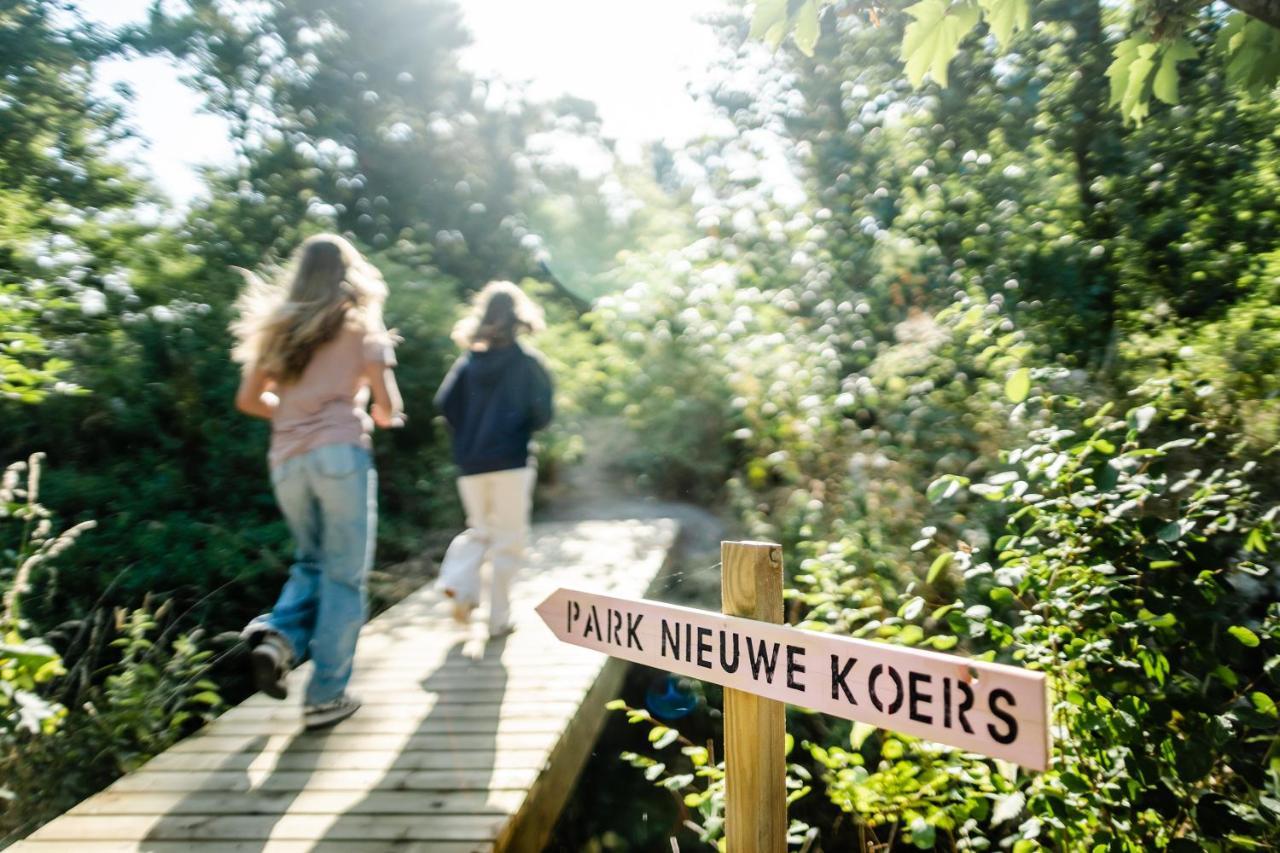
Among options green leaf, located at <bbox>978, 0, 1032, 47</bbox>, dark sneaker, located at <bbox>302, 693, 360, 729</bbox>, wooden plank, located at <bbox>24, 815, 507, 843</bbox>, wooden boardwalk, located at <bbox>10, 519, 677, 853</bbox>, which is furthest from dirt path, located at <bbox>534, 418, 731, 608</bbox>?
green leaf, located at <bbox>978, 0, 1032, 47</bbox>

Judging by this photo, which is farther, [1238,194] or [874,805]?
[1238,194]

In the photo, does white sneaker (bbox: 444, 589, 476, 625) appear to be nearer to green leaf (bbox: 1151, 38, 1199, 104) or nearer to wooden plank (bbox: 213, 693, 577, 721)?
wooden plank (bbox: 213, 693, 577, 721)

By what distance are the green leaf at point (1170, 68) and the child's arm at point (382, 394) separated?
2.77m

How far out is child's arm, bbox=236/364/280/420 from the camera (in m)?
3.50

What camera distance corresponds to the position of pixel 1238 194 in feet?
19.9

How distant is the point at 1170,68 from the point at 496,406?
3.19 meters

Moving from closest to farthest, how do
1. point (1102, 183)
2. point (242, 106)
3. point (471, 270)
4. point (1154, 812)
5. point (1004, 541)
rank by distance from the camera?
point (1154, 812) → point (1004, 541) → point (1102, 183) → point (242, 106) → point (471, 270)

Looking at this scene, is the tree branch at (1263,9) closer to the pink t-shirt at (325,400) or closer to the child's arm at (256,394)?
the pink t-shirt at (325,400)

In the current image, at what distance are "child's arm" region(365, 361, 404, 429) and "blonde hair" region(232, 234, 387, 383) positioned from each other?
0.56ft

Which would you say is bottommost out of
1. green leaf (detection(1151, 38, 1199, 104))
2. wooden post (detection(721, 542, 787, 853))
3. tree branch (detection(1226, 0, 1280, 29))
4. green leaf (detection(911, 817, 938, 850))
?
green leaf (detection(911, 817, 938, 850))

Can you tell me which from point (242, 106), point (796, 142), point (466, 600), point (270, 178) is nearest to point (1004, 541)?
point (466, 600)

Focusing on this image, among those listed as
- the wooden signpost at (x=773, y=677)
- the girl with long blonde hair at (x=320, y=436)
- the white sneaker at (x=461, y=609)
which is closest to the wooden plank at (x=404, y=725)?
the girl with long blonde hair at (x=320, y=436)

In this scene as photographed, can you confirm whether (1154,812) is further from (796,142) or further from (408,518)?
(796,142)

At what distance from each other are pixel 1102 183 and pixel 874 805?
6.40 m
